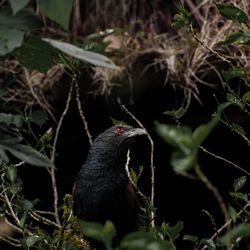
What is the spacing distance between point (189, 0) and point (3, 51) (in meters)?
3.64

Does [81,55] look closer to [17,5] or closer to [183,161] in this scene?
[17,5]

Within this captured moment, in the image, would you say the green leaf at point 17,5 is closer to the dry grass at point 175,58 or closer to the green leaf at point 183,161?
the green leaf at point 183,161

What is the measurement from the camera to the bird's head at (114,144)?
3486mm

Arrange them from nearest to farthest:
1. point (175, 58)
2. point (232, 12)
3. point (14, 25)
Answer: point (14, 25) < point (232, 12) < point (175, 58)

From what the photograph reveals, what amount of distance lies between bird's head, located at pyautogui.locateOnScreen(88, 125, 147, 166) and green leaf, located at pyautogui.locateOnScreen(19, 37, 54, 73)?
2092 millimetres

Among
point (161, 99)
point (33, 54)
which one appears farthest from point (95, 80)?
point (33, 54)

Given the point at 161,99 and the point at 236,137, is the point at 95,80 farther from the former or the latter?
the point at 236,137

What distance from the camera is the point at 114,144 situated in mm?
3514

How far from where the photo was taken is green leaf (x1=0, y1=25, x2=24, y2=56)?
123cm

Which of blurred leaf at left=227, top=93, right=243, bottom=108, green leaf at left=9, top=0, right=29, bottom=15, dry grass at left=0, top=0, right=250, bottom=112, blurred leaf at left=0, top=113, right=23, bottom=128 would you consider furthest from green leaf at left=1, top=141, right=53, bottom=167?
dry grass at left=0, top=0, right=250, bottom=112

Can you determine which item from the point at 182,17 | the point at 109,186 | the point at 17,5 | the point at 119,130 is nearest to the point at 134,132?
the point at 119,130

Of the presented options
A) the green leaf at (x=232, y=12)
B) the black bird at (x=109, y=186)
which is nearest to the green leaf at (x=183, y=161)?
the green leaf at (x=232, y=12)

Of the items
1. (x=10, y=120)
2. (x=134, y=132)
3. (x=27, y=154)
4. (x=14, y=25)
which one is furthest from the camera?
(x=134, y=132)

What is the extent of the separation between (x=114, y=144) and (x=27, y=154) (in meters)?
2.14
